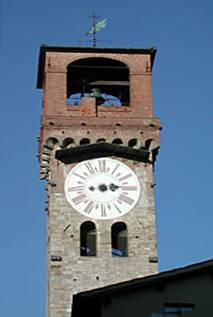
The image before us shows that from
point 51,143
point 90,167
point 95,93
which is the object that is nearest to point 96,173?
point 90,167

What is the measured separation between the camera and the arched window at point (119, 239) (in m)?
32.9

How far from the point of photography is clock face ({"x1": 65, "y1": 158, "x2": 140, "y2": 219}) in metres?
33.3

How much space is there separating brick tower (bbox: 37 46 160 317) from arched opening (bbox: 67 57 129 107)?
6cm

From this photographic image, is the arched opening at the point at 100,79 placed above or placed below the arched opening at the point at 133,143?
above

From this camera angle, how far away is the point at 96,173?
3403 cm

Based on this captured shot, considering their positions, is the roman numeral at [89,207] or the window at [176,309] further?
the roman numeral at [89,207]

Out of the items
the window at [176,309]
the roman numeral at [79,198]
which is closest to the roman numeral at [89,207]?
the roman numeral at [79,198]

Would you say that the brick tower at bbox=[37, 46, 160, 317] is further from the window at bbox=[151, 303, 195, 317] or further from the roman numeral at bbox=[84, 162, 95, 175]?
the window at bbox=[151, 303, 195, 317]

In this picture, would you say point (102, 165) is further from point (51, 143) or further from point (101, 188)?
point (51, 143)

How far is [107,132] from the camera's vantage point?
3503 centimetres

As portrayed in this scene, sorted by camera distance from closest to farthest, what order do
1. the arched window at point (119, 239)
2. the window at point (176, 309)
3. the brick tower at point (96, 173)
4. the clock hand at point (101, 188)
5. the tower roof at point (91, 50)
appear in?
the window at point (176, 309)
the brick tower at point (96, 173)
the arched window at point (119, 239)
the clock hand at point (101, 188)
the tower roof at point (91, 50)

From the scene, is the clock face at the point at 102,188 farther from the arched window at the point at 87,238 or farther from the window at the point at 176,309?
the window at the point at 176,309

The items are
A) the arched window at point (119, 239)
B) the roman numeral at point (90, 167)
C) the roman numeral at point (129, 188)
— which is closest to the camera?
the arched window at point (119, 239)

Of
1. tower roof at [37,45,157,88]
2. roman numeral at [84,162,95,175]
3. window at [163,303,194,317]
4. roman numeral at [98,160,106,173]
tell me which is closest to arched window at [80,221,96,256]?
roman numeral at [84,162,95,175]
